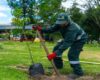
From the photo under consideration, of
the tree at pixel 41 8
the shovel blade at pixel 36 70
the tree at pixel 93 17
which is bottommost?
the tree at pixel 93 17

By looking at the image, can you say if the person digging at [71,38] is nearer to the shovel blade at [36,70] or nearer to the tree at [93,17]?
the shovel blade at [36,70]

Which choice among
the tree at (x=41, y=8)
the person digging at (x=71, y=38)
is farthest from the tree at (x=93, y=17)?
the person digging at (x=71, y=38)

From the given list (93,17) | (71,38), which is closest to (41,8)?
(93,17)

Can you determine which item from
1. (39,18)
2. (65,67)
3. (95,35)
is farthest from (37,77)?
(95,35)

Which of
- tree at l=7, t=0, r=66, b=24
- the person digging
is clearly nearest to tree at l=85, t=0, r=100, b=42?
tree at l=7, t=0, r=66, b=24

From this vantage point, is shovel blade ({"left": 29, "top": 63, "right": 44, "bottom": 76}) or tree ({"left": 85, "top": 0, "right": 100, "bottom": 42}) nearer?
shovel blade ({"left": 29, "top": 63, "right": 44, "bottom": 76})

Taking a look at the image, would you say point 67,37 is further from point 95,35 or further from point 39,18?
point 95,35

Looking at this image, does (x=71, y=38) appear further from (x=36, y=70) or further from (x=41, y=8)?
(x=41, y=8)

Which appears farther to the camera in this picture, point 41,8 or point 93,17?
point 93,17

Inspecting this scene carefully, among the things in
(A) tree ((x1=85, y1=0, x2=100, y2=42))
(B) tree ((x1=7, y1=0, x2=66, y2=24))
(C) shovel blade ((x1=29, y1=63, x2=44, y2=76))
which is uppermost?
(C) shovel blade ((x1=29, y1=63, x2=44, y2=76))

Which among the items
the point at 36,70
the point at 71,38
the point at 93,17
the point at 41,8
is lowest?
the point at 93,17

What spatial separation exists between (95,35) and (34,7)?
60.5ft

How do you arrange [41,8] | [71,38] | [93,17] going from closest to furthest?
[71,38], [41,8], [93,17]

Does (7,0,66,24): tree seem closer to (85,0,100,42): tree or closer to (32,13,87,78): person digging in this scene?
(85,0,100,42): tree
